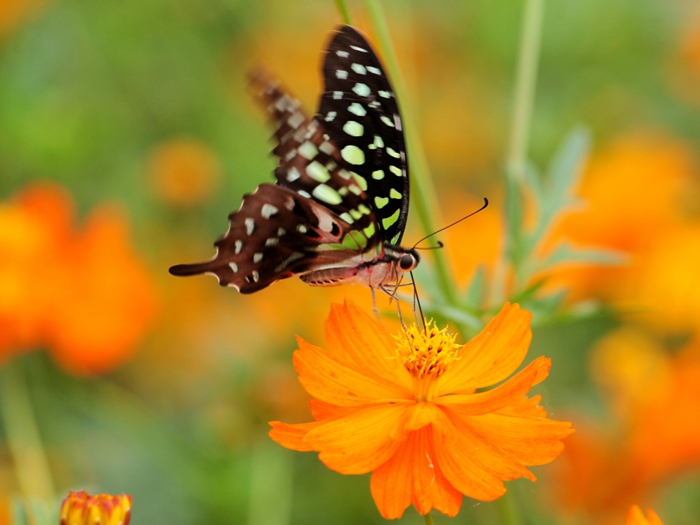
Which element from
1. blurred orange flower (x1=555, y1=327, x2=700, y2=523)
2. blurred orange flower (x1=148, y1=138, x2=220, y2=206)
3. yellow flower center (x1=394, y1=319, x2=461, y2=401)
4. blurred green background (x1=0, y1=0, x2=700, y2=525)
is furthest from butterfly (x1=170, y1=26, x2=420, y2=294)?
blurred orange flower (x1=148, y1=138, x2=220, y2=206)

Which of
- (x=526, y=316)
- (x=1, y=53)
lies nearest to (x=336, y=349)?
(x=526, y=316)

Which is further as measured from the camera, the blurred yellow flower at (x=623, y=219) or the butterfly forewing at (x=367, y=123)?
the blurred yellow flower at (x=623, y=219)

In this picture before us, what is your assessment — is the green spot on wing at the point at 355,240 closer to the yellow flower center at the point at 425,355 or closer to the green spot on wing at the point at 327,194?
the green spot on wing at the point at 327,194

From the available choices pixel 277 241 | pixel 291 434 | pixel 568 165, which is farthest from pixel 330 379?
pixel 568 165

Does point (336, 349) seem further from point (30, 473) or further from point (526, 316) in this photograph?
point (30, 473)

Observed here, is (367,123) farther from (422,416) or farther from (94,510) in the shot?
(94,510)

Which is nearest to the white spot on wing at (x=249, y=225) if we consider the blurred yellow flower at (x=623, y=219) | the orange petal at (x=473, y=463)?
the orange petal at (x=473, y=463)

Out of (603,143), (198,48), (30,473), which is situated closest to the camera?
(30,473)

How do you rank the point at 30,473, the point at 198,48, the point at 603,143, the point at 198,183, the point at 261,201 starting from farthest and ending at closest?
1. the point at 198,48
2. the point at 603,143
3. the point at 198,183
4. the point at 30,473
5. the point at 261,201
